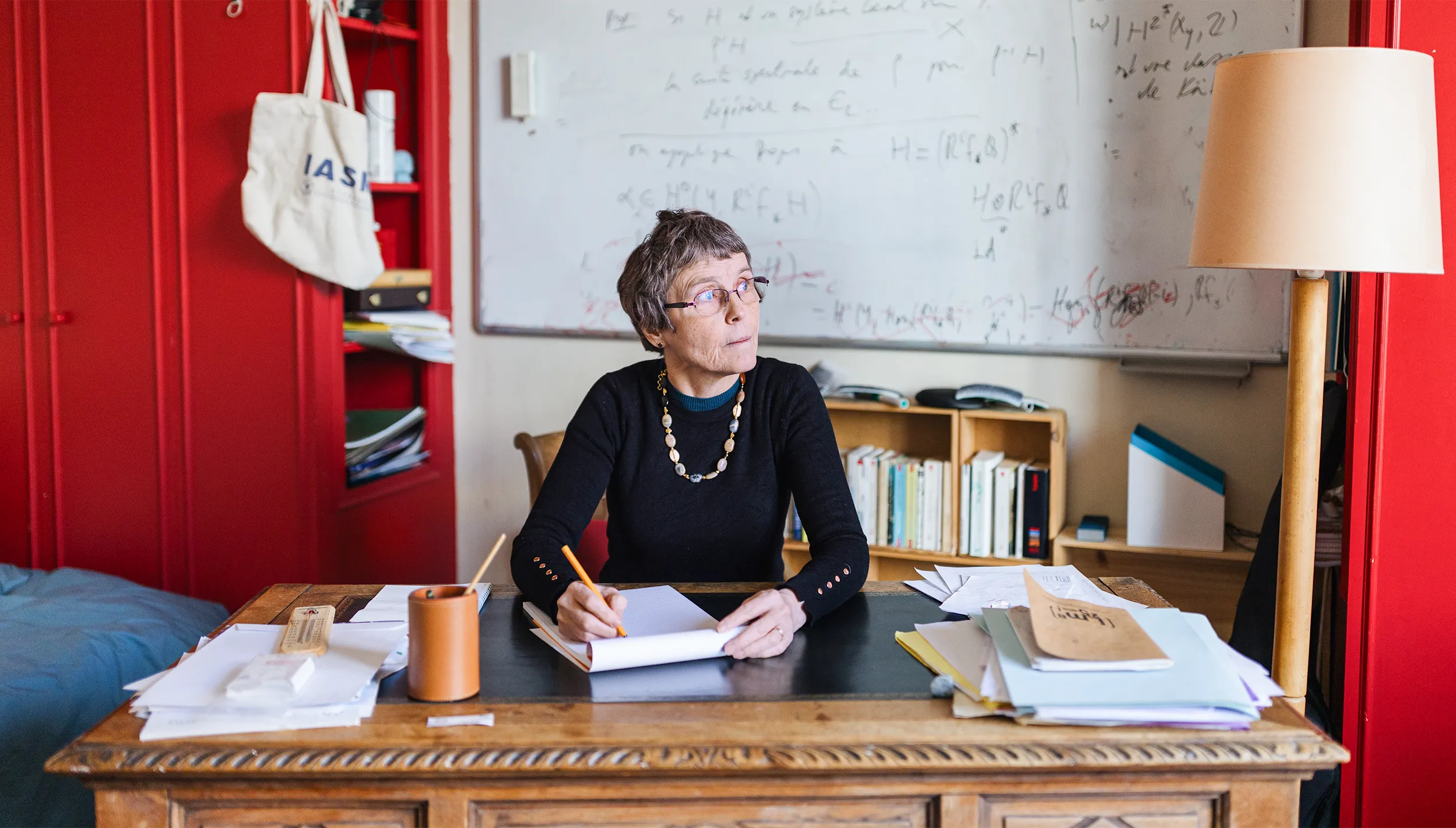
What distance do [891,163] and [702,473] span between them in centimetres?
133

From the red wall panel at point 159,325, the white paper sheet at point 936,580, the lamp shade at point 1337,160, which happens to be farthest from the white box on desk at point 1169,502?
the red wall panel at point 159,325

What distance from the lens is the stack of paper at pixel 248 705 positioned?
46.7 inches

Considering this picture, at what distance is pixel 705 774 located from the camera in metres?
1.15

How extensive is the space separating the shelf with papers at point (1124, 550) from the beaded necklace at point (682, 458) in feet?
3.56

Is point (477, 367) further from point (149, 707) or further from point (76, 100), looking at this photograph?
point (149, 707)

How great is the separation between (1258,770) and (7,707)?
6.62ft

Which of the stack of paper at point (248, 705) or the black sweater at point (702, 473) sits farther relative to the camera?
the black sweater at point (702, 473)

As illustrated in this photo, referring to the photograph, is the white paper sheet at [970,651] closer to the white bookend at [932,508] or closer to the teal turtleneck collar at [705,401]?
the teal turtleneck collar at [705,401]

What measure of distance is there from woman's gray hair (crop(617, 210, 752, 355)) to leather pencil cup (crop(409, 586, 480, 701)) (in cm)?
79

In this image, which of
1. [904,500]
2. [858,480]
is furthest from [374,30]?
[904,500]

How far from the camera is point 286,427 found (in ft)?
9.75

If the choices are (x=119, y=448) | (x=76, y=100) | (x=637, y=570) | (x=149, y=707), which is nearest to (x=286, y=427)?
(x=119, y=448)

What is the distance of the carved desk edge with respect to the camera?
1132 millimetres

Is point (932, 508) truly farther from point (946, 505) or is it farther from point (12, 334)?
point (12, 334)
